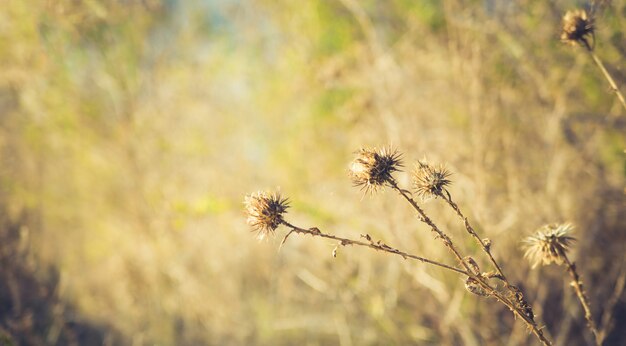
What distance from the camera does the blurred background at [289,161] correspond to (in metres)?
3.37

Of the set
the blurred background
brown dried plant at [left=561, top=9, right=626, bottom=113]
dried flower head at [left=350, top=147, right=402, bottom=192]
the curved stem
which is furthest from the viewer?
the blurred background

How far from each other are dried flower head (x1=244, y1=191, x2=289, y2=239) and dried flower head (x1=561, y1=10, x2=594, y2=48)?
1335 millimetres

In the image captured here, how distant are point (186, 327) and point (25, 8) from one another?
4.39 m

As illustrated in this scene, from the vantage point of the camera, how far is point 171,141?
639 centimetres

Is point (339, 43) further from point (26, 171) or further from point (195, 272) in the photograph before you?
point (26, 171)

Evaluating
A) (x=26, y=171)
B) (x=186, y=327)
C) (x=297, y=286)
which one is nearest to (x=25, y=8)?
(x=26, y=171)

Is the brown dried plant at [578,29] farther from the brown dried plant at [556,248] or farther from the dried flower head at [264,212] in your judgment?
the dried flower head at [264,212]

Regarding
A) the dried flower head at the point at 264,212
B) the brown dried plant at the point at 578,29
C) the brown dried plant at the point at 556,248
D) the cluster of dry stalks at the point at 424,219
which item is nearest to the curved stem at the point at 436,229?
the cluster of dry stalks at the point at 424,219

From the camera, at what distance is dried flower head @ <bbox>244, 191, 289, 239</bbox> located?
57.8 inches

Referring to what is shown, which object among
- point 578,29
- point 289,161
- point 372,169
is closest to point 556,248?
point 372,169

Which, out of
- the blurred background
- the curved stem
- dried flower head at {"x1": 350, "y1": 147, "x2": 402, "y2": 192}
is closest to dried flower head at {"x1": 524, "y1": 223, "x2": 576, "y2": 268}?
the curved stem

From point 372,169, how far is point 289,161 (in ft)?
16.4

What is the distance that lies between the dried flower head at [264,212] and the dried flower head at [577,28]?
133cm

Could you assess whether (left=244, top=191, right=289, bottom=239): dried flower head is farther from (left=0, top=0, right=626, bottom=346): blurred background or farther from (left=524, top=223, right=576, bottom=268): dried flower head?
(left=0, top=0, right=626, bottom=346): blurred background
